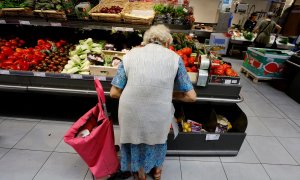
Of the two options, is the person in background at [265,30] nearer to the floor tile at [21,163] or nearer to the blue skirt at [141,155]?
the blue skirt at [141,155]

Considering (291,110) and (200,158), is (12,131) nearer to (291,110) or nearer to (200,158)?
(200,158)

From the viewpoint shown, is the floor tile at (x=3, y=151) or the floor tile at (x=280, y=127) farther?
the floor tile at (x=280, y=127)

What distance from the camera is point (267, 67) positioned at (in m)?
4.94

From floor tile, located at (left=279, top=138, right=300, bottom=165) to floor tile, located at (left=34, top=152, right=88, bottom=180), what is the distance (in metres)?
2.74

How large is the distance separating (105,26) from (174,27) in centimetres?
94

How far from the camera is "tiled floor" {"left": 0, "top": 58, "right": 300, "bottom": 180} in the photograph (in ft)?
7.49

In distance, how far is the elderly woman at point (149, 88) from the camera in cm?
153

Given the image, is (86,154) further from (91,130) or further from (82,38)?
(82,38)

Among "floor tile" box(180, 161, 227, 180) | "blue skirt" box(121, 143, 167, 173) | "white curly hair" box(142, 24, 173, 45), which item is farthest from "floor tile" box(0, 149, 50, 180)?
"white curly hair" box(142, 24, 173, 45)

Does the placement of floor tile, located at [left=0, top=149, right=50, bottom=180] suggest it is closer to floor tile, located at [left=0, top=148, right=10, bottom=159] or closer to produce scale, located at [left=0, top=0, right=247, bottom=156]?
floor tile, located at [left=0, top=148, right=10, bottom=159]

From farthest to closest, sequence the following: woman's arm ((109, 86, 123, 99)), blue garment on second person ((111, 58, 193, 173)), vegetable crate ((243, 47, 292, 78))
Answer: vegetable crate ((243, 47, 292, 78)), blue garment on second person ((111, 58, 193, 173)), woman's arm ((109, 86, 123, 99))

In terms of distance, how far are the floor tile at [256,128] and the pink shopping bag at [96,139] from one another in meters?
2.26

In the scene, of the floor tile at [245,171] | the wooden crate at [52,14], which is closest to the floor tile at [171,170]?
the floor tile at [245,171]

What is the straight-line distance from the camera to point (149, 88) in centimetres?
157
